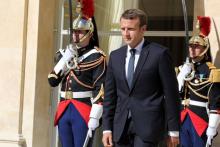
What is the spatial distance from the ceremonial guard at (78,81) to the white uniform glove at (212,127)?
3.63ft

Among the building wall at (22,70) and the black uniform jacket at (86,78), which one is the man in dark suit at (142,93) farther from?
the building wall at (22,70)

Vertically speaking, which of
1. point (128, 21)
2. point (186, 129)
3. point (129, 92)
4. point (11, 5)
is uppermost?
point (11, 5)

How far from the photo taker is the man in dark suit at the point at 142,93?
13.8 feet

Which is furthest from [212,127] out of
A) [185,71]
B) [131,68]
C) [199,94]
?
[131,68]

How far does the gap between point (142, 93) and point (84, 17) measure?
172 cm

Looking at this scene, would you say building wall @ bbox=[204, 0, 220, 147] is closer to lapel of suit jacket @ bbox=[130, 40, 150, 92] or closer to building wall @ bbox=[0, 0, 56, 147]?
lapel of suit jacket @ bbox=[130, 40, 150, 92]

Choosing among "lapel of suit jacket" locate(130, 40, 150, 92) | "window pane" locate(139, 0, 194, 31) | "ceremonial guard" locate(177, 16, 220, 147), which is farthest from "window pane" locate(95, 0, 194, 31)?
"lapel of suit jacket" locate(130, 40, 150, 92)

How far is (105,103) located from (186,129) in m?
1.59

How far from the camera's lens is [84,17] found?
5730mm

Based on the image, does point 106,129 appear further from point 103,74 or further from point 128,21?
point 103,74

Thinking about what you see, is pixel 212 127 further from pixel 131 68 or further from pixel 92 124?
pixel 131 68

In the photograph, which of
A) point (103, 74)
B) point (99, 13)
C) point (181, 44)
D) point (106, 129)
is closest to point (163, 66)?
point (106, 129)

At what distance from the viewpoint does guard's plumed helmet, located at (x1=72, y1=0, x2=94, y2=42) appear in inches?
219

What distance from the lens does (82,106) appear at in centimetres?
557
